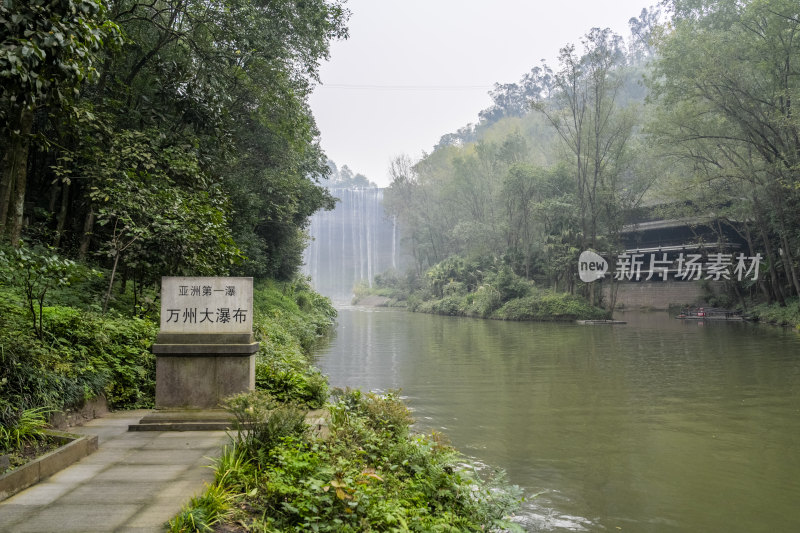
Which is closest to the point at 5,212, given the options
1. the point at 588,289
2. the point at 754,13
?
the point at 754,13

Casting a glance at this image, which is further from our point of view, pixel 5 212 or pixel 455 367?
pixel 455 367

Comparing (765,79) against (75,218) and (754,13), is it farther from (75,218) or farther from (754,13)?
(75,218)

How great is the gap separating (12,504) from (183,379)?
2.05 m

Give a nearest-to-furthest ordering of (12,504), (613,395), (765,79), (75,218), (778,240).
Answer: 1. (12,504)
2. (613,395)
3. (75,218)
4. (765,79)
5. (778,240)

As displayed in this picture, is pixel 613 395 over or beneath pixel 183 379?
beneath

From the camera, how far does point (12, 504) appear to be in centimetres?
317

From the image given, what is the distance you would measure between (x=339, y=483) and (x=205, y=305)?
2639 mm

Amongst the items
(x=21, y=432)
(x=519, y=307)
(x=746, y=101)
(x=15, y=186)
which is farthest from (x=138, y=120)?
(x=519, y=307)

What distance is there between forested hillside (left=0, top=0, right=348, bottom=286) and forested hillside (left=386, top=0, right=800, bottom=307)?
14.4 m

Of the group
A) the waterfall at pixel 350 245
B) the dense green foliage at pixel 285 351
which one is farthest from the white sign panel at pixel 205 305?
the waterfall at pixel 350 245

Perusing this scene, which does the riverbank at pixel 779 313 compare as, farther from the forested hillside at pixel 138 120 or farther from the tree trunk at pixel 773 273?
the forested hillside at pixel 138 120

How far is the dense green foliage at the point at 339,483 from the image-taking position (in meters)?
3.05

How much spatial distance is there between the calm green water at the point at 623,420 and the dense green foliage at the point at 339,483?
79cm

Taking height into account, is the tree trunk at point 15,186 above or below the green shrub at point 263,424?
above
